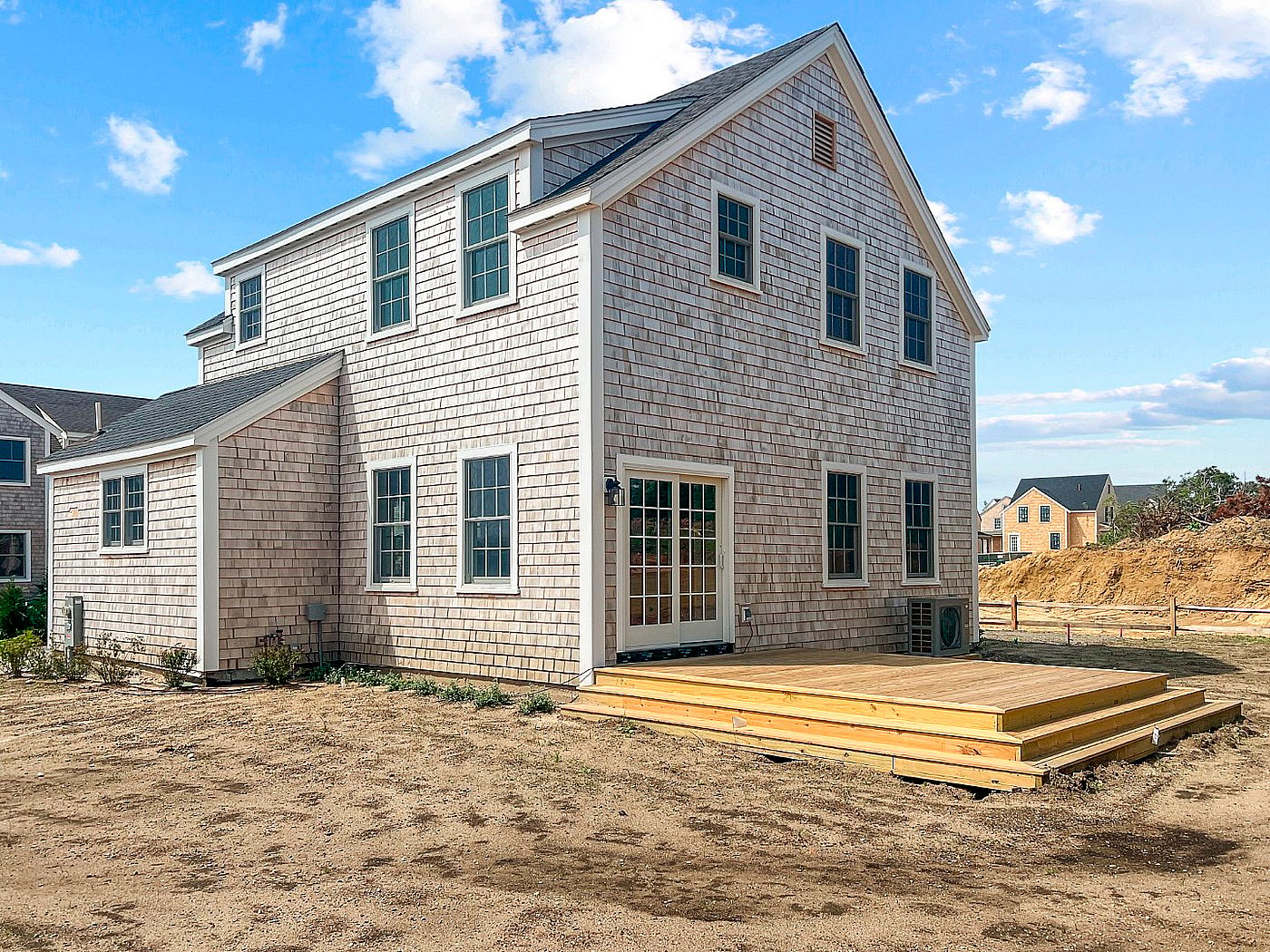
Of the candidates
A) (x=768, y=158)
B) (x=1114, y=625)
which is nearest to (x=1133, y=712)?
(x=768, y=158)

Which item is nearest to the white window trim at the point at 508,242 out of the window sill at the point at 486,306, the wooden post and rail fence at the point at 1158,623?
the window sill at the point at 486,306

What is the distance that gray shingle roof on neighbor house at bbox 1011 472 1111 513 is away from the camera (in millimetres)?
73562

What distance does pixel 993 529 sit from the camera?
83.5 m

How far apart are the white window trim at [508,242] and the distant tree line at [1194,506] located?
38002 mm

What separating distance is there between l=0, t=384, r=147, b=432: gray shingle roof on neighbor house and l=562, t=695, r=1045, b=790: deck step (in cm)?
2425

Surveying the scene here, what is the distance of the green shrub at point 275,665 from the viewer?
44.4 feet

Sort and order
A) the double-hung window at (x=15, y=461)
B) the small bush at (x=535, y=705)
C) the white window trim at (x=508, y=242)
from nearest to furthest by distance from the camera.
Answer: the small bush at (x=535, y=705)
the white window trim at (x=508, y=242)
the double-hung window at (x=15, y=461)

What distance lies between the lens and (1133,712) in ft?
33.0

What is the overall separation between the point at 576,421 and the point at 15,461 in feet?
82.4

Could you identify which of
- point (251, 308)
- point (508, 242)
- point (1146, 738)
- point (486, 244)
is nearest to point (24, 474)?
point (251, 308)

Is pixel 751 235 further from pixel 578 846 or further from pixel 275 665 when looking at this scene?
pixel 578 846

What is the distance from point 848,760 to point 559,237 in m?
6.50

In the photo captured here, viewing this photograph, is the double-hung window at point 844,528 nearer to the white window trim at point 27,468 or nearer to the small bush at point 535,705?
the small bush at point 535,705

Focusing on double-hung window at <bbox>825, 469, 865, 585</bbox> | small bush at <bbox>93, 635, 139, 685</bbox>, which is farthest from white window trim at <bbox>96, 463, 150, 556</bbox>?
double-hung window at <bbox>825, 469, 865, 585</bbox>
